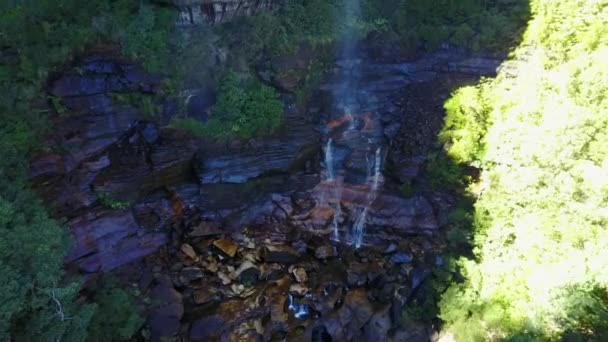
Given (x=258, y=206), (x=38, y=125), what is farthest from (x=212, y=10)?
(x=258, y=206)

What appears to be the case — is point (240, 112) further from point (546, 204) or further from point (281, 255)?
point (546, 204)

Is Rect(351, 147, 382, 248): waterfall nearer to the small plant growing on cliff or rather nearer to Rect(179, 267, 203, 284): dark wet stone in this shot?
Rect(179, 267, 203, 284): dark wet stone

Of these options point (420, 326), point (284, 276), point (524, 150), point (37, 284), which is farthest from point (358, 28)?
point (37, 284)

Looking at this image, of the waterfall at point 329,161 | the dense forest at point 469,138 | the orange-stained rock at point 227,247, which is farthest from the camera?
the waterfall at point 329,161

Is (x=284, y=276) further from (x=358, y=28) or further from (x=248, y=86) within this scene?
(x=358, y=28)

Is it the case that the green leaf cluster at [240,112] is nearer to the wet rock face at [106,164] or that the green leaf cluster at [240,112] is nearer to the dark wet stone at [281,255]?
the wet rock face at [106,164]

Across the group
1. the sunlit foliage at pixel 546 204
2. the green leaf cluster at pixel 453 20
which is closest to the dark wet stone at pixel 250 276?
the sunlit foliage at pixel 546 204
